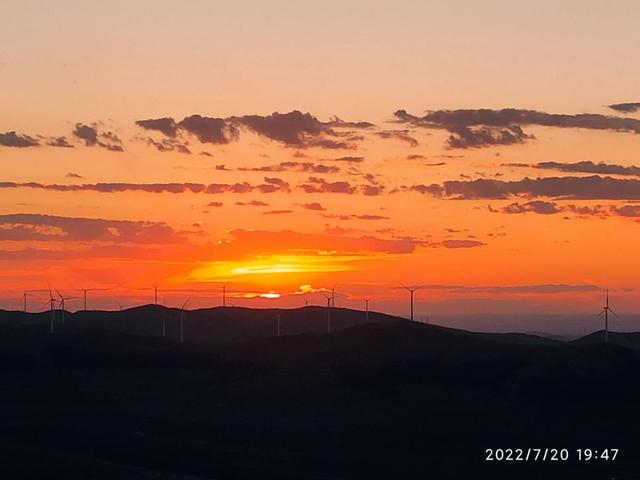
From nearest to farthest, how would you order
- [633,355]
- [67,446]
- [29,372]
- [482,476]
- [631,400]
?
[482,476]
[67,446]
[631,400]
[633,355]
[29,372]

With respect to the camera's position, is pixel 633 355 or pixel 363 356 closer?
pixel 633 355

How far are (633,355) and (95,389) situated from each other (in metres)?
68.7

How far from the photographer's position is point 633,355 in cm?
15425

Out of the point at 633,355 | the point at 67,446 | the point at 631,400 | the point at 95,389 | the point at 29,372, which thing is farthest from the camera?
the point at 29,372

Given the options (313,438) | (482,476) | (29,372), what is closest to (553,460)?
(482,476)

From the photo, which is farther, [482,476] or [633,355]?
[633,355]

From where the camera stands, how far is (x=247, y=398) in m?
157

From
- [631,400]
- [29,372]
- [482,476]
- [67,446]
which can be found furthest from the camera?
[29,372]

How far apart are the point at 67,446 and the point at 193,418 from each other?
81.3ft

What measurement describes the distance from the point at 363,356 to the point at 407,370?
599 inches

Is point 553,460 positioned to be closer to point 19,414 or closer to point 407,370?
point 407,370

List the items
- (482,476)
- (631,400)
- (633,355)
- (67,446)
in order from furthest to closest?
(633,355) < (631,400) < (67,446) < (482,476)

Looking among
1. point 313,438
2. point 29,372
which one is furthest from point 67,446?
point 29,372

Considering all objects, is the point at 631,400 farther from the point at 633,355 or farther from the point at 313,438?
the point at 313,438
